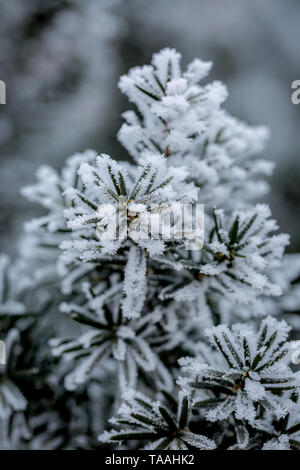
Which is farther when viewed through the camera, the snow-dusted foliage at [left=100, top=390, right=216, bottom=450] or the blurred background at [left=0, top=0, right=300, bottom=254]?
the blurred background at [left=0, top=0, right=300, bottom=254]

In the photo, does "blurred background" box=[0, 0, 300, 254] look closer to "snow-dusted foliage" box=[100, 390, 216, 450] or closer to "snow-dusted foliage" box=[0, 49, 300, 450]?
"snow-dusted foliage" box=[0, 49, 300, 450]

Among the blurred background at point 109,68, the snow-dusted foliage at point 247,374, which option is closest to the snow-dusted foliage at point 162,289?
the snow-dusted foliage at point 247,374

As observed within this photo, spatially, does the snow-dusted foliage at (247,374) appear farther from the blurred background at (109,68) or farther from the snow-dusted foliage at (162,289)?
the blurred background at (109,68)

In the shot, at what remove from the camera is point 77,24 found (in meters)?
2.30

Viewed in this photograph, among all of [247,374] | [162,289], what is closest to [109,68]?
[162,289]

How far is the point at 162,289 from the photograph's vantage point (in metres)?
0.87

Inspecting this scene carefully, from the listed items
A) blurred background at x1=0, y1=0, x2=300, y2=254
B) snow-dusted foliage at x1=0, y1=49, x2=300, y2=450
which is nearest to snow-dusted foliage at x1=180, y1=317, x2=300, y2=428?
snow-dusted foliage at x1=0, y1=49, x2=300, y2=450

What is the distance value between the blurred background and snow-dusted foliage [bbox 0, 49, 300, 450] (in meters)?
1.44

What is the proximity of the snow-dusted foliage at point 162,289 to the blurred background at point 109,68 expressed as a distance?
1442 millimetres

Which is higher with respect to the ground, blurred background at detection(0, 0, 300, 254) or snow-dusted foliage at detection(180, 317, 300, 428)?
blurred background at detection(0, 0, 300, 254)

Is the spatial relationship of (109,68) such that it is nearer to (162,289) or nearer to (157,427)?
(162,289)

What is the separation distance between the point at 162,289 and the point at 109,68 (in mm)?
2709

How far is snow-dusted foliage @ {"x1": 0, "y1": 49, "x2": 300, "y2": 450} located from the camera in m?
0.70
